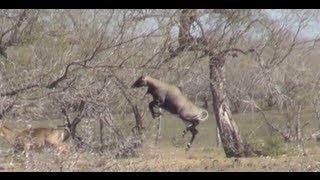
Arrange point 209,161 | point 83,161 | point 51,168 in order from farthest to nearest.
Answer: point 209,161 < point 83,161 < point 51,168

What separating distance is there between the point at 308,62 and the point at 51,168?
609cm

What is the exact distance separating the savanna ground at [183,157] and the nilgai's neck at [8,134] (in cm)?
16

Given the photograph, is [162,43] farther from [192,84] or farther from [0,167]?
[0,167]

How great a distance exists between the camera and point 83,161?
12289 mm

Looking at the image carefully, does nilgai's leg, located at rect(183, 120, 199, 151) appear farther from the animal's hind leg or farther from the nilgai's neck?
the nilgai's neck

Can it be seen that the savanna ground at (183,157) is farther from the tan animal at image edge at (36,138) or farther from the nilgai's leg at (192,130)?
the tan animal at image edge at (36,138)

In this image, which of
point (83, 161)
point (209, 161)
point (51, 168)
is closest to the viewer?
point (51, 168)

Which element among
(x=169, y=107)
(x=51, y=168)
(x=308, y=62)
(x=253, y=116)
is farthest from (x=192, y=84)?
(x=51, y=168)

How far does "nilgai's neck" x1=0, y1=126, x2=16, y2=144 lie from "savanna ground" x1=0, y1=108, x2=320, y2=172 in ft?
0.51

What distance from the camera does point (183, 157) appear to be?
13.8 meters

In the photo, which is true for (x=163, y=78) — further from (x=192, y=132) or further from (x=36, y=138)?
(x=36, y=138)

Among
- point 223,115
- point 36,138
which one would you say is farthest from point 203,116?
point 36,138

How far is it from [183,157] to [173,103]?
1120 millimetres

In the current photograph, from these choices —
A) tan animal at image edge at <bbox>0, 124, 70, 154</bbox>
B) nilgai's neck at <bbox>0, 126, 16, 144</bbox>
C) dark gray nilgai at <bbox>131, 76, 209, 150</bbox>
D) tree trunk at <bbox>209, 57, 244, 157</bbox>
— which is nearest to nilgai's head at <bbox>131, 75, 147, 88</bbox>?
dark gray nilgai at <bbox>131, 76, 209, 150</bbox>
